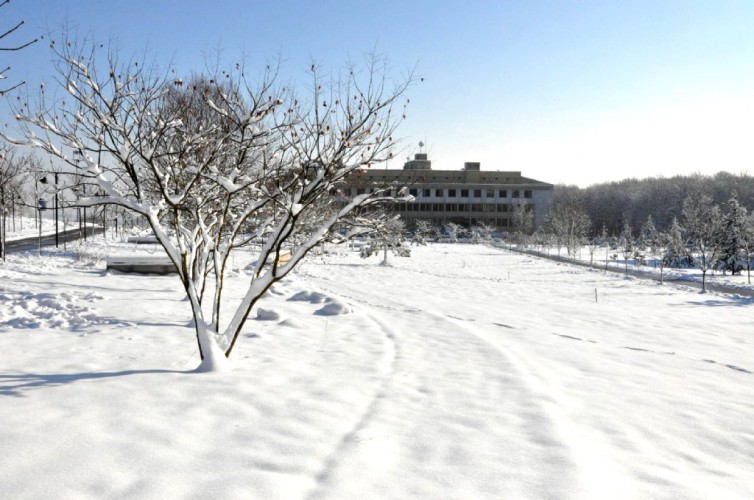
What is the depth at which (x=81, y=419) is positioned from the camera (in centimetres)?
500

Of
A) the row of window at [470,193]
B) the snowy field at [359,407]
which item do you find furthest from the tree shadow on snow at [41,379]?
the row of window at [470,193]

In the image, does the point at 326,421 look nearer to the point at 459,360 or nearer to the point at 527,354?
the point at 459,360

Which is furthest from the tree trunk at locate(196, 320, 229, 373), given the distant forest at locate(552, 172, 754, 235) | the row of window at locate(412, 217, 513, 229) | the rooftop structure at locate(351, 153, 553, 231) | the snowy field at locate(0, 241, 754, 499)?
the distant forest at locate(552, 172, 754, 235)

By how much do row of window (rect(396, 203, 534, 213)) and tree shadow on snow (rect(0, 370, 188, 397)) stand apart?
241 feet

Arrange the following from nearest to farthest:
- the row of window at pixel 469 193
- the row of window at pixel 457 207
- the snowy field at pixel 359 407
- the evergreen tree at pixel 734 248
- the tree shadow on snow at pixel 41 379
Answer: the snowy field at pixel 359 407 → the tree shadow on snow at pixel 41 379 → the evergreen tree at pixel 734 248 → the row of window at pixel 469 193 → the row of window at pixel 457 207

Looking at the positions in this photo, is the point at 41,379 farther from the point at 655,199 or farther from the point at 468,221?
the point at 655,199


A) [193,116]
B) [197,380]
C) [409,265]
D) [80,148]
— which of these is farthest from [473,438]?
[409,265]

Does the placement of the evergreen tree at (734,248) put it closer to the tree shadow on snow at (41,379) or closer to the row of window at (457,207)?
the tree shadow on snow at (41,379)

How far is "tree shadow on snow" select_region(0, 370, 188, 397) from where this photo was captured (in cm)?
581

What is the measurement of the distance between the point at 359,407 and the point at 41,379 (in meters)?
3.74

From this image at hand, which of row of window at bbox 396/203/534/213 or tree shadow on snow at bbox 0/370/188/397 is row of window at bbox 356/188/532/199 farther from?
tree shadow on snow at bbox 0/370/188/397

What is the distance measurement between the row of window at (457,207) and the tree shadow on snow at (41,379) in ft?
241

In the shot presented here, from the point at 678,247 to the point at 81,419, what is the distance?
40.3 m

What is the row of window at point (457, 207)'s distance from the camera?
7981cm
